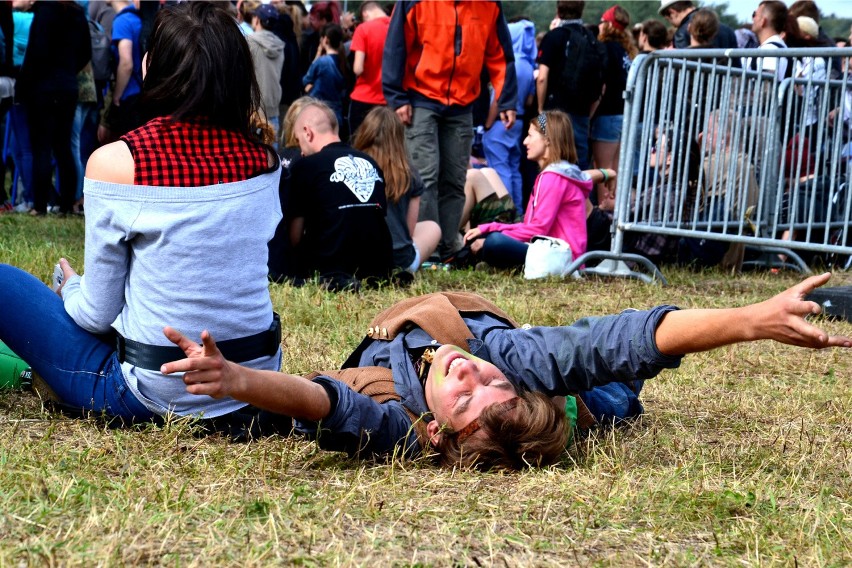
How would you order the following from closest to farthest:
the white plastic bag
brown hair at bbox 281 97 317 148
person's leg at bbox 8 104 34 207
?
1. brown hair at bbox 281 97 317 148
2. the white plastic bag
3. person's leg at bbox 8 104 34 207

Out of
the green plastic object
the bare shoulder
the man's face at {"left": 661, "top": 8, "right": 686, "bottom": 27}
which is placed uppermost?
the man's face at {"left": 661, "top": 8, "right": 686, "bottom": 27}

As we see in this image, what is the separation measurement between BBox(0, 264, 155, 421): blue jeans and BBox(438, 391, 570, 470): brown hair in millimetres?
965

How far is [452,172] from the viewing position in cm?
815

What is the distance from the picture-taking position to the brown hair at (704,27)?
28.8ft

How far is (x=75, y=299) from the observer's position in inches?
132

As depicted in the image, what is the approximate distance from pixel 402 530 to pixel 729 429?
173 centimetres

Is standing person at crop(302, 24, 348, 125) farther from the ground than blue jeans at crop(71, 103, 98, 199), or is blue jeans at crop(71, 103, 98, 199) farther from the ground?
standing person at crop(302, 24, 348, 125)

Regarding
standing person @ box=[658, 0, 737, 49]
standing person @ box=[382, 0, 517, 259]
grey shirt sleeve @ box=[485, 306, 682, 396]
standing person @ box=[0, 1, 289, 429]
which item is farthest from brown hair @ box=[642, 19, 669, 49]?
standing person @ box=[0, 1, 289, 429]

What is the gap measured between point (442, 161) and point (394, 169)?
1161 mm

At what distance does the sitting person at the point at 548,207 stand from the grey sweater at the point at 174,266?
14.4 feet

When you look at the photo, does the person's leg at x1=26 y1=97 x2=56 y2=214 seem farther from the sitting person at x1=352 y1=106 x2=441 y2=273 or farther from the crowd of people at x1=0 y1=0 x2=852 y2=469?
the crowd of people at x1=0 y1=0 x2=852 y2=469

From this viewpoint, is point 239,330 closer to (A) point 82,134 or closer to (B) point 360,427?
(B) point 360,427

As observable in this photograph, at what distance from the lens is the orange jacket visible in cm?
779

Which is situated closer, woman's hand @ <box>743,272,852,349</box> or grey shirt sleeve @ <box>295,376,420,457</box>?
woman's hand @ <box>743,272,852,349</box>
